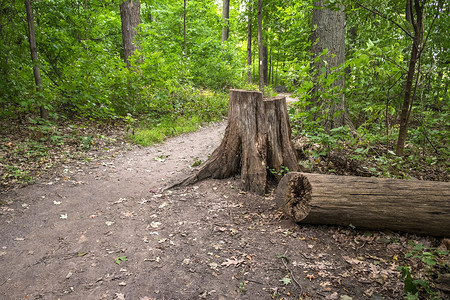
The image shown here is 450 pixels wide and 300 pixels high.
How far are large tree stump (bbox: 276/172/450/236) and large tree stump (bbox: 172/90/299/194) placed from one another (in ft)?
3.14

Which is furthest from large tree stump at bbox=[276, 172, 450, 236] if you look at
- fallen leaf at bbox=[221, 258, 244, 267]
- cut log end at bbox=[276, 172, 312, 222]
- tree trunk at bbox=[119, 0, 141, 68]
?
tree trunk at bbox=[119, 0, 141, 68]

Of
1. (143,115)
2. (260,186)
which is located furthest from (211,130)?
(260,186)

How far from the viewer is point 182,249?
310cm

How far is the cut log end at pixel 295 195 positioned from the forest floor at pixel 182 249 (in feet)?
0.57

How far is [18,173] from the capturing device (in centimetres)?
486

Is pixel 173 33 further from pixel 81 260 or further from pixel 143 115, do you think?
pixel 81 260

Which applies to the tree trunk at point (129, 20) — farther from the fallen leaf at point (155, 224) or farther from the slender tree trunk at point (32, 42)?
the fallen leaf at point (155, 224)

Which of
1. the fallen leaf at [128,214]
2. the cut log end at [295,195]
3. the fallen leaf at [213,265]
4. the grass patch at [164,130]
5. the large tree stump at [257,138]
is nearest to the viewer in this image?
the fallen leaf at [213,265]

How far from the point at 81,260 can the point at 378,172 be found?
4.63 m

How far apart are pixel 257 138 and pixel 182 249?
2215mm

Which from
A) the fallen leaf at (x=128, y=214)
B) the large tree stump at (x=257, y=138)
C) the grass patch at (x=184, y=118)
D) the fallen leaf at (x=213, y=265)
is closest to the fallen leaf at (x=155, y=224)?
the fallen leaf at (x=128, y=214)

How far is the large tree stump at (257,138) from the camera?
431 centimetres

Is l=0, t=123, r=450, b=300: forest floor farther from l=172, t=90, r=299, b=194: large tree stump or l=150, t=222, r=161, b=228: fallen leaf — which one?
l=172, t=90, r=299, b=194: large tree stump

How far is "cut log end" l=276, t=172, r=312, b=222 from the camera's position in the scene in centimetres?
337
